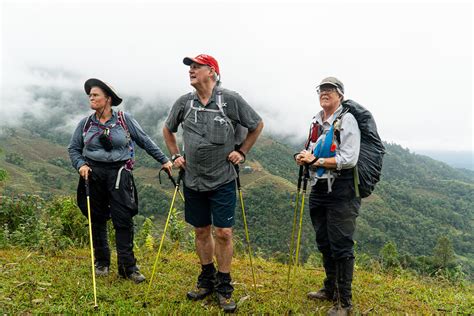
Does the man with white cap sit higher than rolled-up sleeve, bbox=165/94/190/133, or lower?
lower

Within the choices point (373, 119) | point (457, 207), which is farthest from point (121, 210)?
point (457, 207)

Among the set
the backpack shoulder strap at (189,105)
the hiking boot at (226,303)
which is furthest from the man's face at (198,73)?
the hiking boot at (226,303)

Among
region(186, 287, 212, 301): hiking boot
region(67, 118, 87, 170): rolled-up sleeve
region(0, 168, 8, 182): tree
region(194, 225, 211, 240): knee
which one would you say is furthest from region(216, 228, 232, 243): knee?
region(0, 168, 8, 182): tree

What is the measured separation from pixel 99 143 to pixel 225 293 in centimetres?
249

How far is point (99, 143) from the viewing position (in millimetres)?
4480

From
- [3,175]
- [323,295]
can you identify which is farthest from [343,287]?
[3,175]

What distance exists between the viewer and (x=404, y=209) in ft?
412

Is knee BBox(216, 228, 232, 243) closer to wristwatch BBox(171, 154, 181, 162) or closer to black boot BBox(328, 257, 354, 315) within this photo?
wristwatch BBox(171, 154, 181, 162)

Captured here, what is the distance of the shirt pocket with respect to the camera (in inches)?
152

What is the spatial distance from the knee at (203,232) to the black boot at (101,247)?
1.61m

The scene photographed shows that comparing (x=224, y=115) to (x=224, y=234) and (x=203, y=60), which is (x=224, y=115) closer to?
(x=203, y=60)

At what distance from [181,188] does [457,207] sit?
17174 cm

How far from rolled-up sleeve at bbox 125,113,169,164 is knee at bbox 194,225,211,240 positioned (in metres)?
1.09

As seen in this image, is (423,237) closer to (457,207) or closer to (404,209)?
(404,209)
